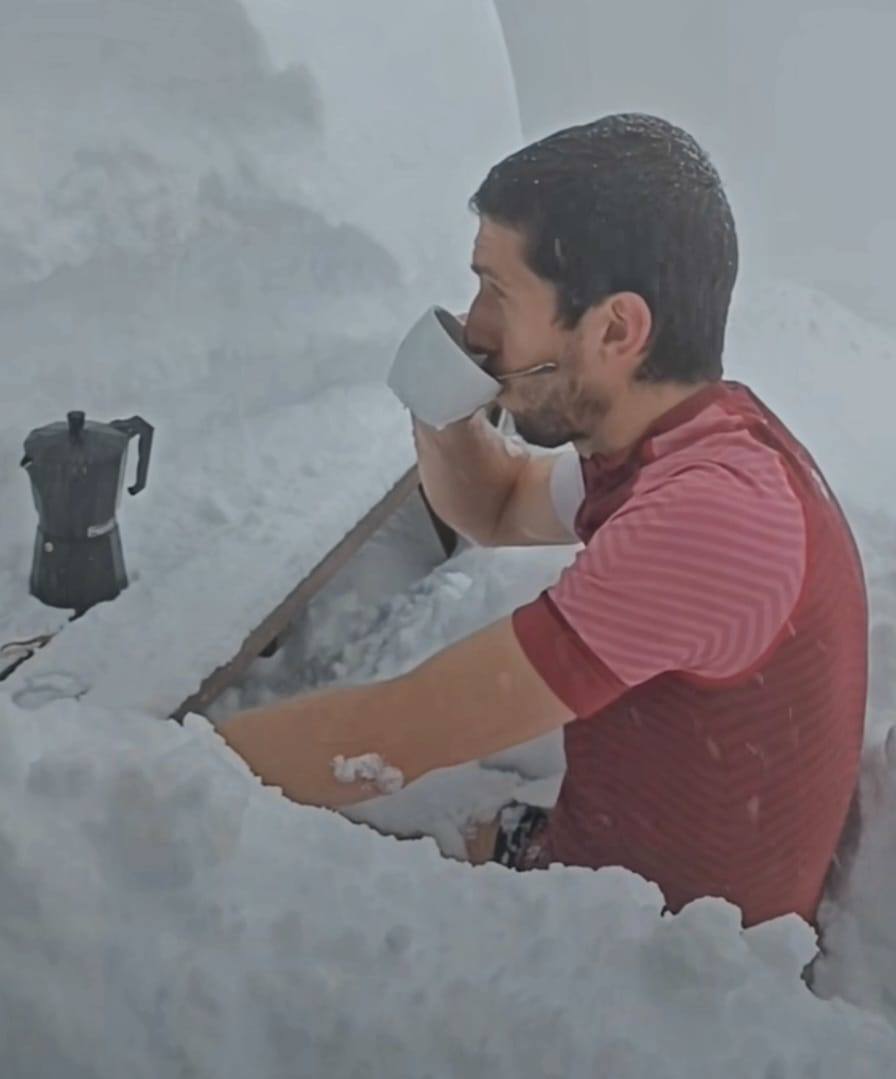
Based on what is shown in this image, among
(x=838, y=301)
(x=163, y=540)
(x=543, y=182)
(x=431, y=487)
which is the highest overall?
(x=543, y=182)

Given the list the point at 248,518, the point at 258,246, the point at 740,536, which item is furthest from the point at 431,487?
the point at 258,246

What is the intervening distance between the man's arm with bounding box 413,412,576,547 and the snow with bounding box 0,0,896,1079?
245 mm

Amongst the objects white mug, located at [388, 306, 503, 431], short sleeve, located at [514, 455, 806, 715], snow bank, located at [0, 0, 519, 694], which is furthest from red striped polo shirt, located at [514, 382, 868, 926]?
snow bank, located at [0, 0, 519, 694]

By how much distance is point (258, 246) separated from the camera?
2.04 m

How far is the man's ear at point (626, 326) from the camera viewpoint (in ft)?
3.44

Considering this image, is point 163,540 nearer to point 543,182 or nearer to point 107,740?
point 543,182

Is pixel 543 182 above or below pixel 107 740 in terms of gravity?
above

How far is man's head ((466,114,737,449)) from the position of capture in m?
1.05

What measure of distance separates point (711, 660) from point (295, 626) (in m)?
0.91

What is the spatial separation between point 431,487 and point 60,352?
68 centimetres

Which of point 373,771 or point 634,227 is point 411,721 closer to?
point 373,771

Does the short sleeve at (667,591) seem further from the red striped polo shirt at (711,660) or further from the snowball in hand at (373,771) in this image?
the snowball in hand at (373,771)

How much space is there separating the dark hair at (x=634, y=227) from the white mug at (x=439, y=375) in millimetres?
157

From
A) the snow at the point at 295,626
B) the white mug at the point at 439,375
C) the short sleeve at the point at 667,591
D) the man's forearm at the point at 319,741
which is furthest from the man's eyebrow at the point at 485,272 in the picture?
the snow at the point at 295,626
